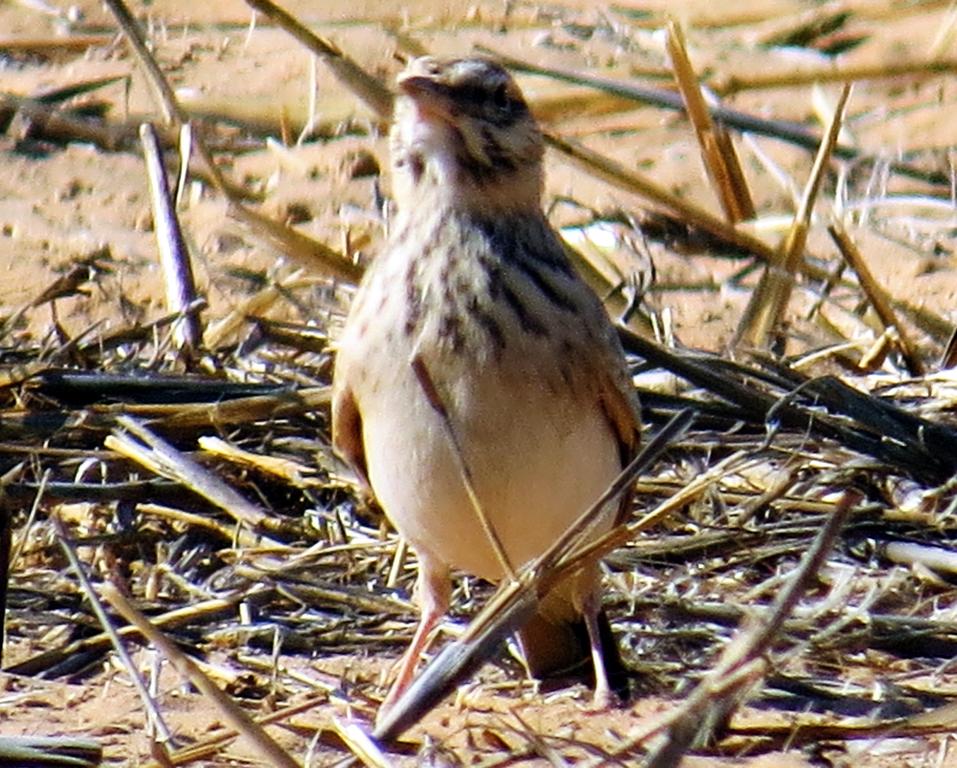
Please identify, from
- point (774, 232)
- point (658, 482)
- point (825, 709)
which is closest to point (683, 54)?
point (774, 232)

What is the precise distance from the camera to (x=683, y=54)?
6332 millimetres

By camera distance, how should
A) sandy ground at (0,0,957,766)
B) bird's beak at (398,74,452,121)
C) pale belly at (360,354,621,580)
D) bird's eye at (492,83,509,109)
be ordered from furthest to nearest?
sandy ground at (0,0,957,766)
bird's eye at (492,83,509,109)
bird's beak at (398,74,452,121)
pale belly at (360,354,621,580)

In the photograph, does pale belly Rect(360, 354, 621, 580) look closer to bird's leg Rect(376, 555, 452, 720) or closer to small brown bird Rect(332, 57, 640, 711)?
small brown bird Rect(332, 57, 640, 711)

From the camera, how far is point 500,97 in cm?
480

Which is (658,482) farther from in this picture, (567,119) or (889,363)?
(567,119)

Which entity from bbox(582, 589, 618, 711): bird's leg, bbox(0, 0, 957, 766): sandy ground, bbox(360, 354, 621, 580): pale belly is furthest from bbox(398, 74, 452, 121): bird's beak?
bbox(0, 0, 957, 766): sandy ground

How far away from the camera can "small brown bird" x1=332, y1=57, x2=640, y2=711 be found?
4473mm

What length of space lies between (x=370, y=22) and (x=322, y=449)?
3.46m

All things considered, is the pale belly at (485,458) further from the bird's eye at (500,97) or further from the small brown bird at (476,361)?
the bird's eye at (500,97)

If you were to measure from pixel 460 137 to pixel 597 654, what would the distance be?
1.14m

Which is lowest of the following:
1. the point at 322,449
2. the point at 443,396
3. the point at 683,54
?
the point at 322,449

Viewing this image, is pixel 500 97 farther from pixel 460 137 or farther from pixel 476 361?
pixel 476 361

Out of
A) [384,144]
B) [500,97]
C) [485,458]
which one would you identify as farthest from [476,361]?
[384,144]

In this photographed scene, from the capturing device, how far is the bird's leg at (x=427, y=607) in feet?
15.9
